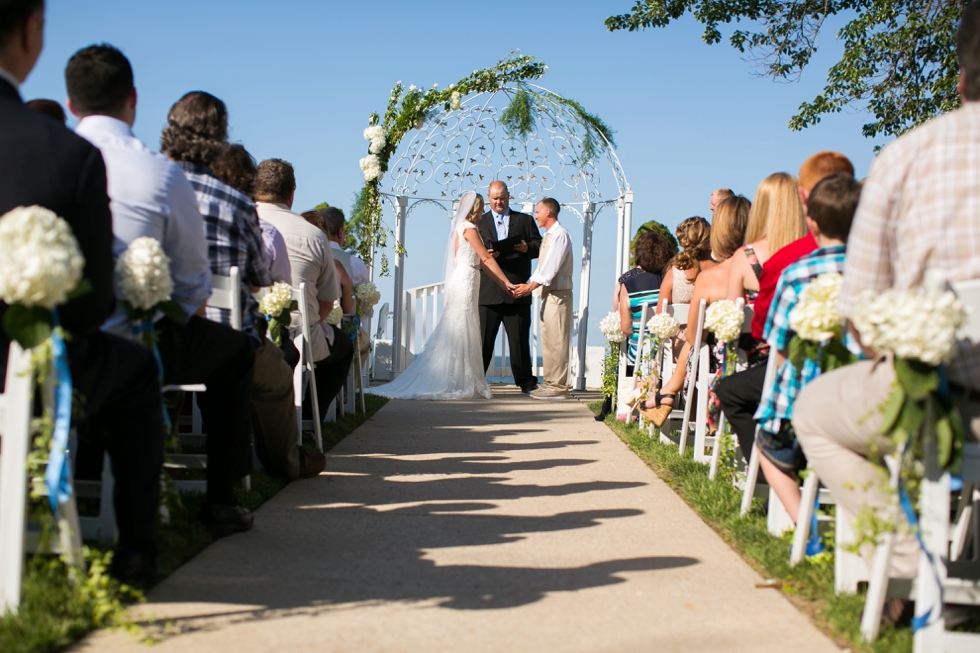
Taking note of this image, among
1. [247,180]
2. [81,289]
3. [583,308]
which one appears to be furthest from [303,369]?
[583,308]

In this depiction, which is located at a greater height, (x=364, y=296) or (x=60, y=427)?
(x=364, y=296)

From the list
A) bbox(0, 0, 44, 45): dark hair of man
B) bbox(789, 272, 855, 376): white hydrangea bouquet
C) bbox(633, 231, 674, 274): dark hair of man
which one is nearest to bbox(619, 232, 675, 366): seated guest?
bbox(633, 231, 674, 274): dark hair of man

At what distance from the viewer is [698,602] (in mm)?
2777

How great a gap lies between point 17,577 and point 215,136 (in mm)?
2015

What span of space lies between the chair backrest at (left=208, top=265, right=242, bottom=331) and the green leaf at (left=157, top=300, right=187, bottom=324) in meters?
0.75

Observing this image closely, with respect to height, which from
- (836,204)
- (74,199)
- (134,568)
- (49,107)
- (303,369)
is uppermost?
(49,107)

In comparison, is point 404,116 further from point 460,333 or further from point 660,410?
point 660,410

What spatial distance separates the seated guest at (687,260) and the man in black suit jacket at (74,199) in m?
4.17

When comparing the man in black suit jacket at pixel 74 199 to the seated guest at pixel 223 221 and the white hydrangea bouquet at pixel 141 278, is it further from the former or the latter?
the seated guest at pixel 223 221

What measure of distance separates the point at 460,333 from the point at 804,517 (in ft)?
23.5

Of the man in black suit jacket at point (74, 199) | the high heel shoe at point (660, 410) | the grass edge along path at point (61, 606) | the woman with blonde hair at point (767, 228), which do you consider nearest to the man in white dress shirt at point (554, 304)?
the high heel shoe at point (660, 410)

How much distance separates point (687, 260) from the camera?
20.7 ft

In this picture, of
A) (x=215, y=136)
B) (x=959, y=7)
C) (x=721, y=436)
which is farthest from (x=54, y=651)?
(x=959, y=7)

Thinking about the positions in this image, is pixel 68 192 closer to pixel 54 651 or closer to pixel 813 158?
pixel 54 651
